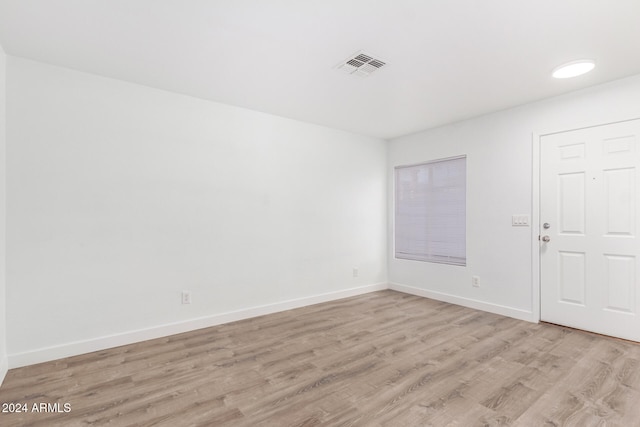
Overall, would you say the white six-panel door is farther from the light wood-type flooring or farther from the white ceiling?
the white ceiling

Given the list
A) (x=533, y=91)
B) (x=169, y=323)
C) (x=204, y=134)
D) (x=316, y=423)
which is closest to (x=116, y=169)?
(x=204, y=134)

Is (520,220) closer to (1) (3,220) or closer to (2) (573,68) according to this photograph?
(2) (573,68)

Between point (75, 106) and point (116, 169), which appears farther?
point (116, 169)

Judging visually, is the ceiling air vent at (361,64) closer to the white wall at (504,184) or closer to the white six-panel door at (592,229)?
the white wall at (504,184)

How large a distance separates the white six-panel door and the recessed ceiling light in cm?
70

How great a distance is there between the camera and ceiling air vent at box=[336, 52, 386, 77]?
2438 millimetres

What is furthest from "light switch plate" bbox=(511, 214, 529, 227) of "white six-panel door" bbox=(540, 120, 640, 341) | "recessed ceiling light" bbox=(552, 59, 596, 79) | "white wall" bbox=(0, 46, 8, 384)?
"white wall" bbox=(0, 46, 8, 384)

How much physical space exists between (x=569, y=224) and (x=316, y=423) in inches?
126

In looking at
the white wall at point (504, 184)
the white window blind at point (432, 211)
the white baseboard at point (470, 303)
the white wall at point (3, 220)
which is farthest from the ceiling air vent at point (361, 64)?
the white baseboard at point (470, 303)

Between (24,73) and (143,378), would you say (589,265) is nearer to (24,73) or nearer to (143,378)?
(143,378)

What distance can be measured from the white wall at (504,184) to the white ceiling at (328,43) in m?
0.24

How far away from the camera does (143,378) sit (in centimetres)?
223

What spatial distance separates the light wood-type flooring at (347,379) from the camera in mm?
1801

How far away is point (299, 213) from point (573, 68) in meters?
3.10
